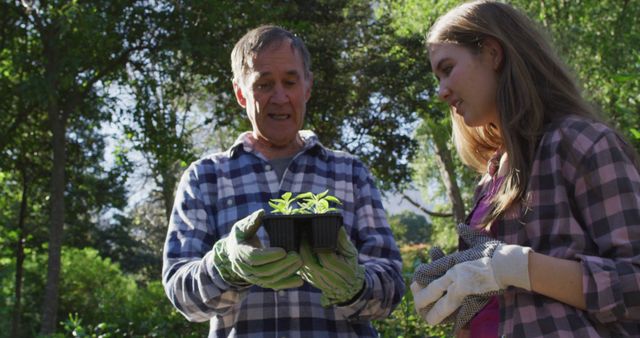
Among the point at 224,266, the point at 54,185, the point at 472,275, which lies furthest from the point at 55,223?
the point at 472,275

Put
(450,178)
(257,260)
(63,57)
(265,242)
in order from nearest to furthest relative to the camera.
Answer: (257,260), (265,242), (63,57), (450,178)

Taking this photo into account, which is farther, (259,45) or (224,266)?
(259,45)

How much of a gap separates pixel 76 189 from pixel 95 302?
230 centimetres

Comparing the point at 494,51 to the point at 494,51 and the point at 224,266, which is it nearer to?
the point at 494,51

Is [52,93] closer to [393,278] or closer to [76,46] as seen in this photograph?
[76,46]

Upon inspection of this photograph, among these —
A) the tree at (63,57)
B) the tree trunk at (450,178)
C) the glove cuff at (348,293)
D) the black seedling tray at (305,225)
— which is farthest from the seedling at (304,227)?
the tree trunk at (450,178)

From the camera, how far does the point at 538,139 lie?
1.65 m

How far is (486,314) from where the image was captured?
1.77m

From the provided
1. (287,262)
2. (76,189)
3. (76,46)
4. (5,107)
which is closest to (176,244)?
(287,262)

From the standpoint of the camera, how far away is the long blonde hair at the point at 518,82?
166cm

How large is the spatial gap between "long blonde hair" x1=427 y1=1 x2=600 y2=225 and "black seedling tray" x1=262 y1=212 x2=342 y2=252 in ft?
1.27

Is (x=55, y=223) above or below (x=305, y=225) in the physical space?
above

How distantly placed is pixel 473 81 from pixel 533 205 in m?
0.34

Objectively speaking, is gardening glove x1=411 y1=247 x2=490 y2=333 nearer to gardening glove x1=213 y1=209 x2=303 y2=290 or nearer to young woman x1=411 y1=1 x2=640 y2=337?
young woman x1=411 y1=1 x2=640 y2=337
